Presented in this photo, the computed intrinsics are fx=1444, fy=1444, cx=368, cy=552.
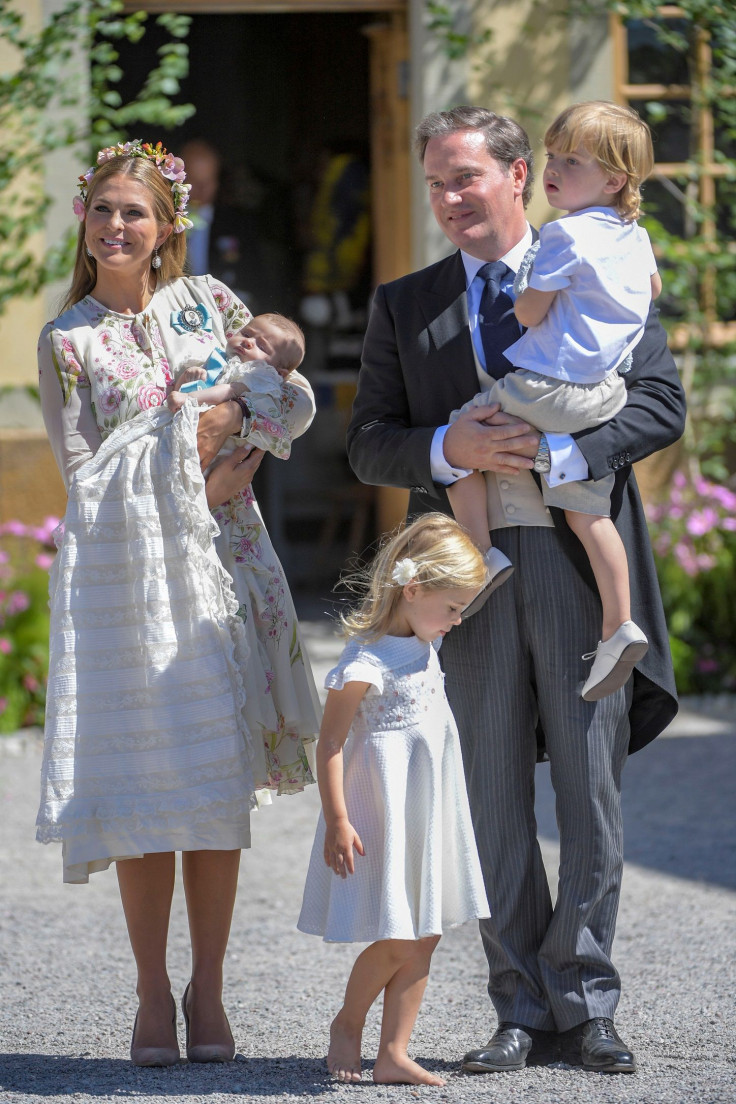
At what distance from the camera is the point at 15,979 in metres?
3.57

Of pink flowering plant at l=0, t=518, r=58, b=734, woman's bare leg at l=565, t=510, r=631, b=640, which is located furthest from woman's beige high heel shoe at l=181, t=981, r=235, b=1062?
pink flowering plant at l=0, t=518, r=58, b=734

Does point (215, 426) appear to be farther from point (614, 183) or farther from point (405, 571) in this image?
point (614, 183)

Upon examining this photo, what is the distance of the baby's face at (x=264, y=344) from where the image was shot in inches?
117

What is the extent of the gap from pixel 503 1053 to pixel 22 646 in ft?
12.1

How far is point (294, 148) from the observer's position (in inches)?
370

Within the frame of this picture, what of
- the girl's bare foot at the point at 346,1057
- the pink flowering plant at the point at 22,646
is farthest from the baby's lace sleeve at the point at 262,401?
the pink flowering plant at the point at 22,646

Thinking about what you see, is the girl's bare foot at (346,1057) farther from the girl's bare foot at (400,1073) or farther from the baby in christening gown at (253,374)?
the baby in christening gown at (253,374)

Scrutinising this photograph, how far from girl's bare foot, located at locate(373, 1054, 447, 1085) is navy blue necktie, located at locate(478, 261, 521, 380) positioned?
1329 millimetres

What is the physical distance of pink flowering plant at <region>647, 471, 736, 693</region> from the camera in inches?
255

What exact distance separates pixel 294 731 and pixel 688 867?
1.93 metres

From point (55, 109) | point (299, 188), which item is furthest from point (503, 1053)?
point (299, 188)

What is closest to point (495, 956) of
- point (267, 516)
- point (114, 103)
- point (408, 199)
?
point (114, 103)

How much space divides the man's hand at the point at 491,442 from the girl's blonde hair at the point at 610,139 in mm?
482

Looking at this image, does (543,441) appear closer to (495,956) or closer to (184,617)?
(184,617)
